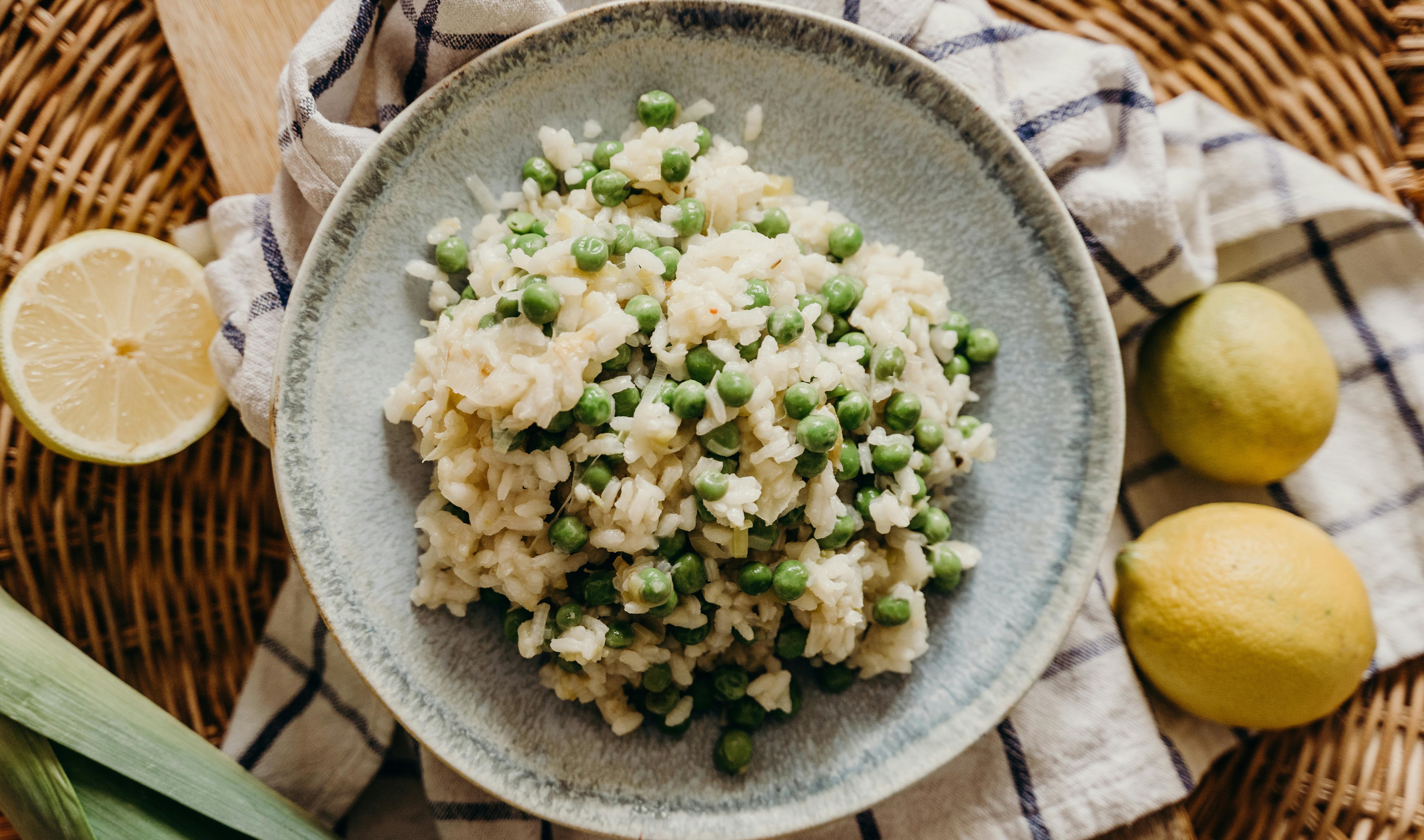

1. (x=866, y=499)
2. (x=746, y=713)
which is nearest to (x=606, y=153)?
(x=866, y=499)

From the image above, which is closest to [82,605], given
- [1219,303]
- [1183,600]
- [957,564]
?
[957,564]

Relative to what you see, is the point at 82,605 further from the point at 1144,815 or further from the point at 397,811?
the point at 1144,815

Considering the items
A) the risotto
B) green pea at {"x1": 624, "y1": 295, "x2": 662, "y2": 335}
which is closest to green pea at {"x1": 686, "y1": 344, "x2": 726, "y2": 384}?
the risotto

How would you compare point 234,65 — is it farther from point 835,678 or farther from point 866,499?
point 835,678

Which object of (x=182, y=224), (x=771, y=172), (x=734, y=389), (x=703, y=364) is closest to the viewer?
(x=734, y=389)

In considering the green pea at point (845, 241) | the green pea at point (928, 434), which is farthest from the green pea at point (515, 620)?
the green pea at point (845, 241)

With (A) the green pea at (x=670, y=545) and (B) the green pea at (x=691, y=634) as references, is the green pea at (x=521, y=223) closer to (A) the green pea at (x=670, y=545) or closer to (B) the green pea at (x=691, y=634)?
(A) the green pea at (x=670, y=545)

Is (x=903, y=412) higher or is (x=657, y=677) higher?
(x=903, y=412)
